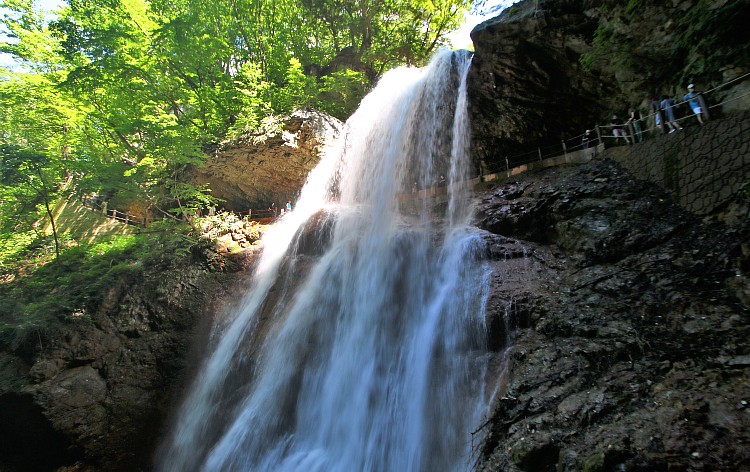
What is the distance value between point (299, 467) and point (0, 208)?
16.3 meters

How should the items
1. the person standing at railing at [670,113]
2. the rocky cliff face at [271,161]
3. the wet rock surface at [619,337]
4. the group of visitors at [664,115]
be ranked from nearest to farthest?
the wet rock surface at [619,337] → the group of visitors at [664,115] → the person standing at railing at [670,113] → the rocky cliff face at [271,161]

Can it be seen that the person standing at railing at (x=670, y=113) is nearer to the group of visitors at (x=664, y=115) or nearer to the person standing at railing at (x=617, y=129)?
the group of visitors at (x=664, y=115)

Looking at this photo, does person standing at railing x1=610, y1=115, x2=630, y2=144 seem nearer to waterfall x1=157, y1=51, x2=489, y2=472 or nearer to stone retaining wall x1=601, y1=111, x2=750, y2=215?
stone retaining wall x1=601, y1=111, x2=750, y2=215

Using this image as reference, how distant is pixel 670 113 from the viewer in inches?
327

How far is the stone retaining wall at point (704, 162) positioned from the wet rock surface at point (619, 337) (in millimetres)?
321

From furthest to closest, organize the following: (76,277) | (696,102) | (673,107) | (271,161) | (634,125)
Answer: (271,161), (76,277), (634,125), (673,107), (696,102)

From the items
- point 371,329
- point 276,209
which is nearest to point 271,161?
point 276,209

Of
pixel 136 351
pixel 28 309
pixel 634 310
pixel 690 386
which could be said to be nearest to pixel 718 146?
pixel 634 310

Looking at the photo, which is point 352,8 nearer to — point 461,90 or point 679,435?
point 461,90

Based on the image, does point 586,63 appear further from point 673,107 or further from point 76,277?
point 76,277

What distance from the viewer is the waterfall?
647 cm

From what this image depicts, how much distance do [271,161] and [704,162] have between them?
50.7 feet

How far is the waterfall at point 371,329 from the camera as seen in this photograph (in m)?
6.47

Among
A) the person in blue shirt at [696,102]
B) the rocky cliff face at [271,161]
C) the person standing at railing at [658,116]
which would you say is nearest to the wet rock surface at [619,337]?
the person standing at railing at [658,116]
